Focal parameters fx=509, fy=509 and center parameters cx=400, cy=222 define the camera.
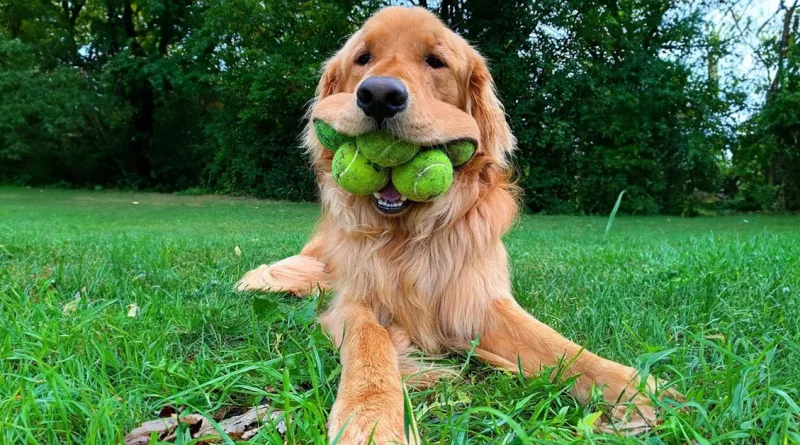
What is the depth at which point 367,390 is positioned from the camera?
1.46 metres

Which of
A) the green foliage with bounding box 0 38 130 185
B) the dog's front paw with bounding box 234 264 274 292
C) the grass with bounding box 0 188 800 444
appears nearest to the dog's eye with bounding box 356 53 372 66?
the grass with bounding box 0 188 800 444

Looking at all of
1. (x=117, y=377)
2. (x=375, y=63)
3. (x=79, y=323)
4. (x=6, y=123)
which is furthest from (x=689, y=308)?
(x=6, y=123)

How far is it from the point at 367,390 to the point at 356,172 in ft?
3.05

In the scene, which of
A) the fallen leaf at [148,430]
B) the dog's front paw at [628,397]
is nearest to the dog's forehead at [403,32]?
the dog's front paw at [628,397]

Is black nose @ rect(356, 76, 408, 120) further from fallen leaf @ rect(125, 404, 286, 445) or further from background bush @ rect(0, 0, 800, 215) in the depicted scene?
background bush @ rect(0, 0, 800, 215)

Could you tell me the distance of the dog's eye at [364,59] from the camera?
8.15ft

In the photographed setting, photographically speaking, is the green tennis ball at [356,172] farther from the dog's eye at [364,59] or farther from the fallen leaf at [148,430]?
the fallen leaf at [148,430]

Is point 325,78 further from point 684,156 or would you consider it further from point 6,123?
point 6,123

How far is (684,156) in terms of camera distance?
15.2m

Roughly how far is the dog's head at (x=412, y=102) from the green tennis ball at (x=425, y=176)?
0.22ft

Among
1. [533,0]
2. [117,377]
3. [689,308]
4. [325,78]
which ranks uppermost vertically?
[533,0]

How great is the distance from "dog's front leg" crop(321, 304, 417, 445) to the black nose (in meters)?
0.80

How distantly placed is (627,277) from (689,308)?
2.66 feet

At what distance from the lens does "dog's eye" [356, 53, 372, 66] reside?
2485 millimetres
